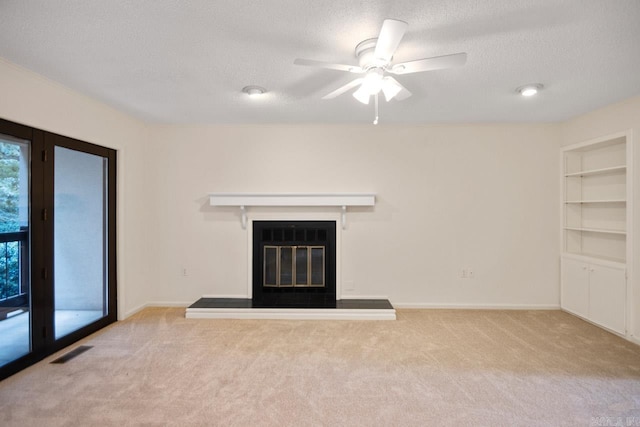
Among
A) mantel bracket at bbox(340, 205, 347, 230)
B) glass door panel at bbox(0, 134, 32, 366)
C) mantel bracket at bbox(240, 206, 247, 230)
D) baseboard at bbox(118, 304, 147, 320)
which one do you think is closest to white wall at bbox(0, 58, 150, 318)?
baseboard at bbox(118, 304, 147, 320)

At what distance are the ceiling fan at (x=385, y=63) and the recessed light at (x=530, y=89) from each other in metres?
1.31

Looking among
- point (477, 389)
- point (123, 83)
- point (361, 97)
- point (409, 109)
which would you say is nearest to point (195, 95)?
point (123, 83)

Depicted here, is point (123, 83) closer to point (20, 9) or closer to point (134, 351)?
point (20, 9)

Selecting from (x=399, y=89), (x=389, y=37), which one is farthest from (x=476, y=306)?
(x=389, y=37)

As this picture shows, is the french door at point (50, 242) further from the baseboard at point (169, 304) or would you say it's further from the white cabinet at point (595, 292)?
the white cabinet at point (595, 292)

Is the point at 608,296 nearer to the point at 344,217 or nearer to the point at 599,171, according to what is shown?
the point at 599,171

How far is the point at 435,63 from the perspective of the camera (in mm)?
2004

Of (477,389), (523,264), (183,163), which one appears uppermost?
(183,163)

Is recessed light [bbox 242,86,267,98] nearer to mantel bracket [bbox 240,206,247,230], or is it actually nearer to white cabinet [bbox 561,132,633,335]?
mantel bracket [bbox 240,206,247,230]

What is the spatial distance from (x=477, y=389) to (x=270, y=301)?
2557 millimetres

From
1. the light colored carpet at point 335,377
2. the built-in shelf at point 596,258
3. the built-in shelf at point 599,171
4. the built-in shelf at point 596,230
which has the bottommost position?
the light colored carpet at point 335,377

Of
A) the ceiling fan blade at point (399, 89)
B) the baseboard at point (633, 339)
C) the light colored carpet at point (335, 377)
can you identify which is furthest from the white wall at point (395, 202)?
the ceiling fan blade at point (399, 89)

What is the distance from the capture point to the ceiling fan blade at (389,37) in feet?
5.49

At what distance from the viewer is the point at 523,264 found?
4344 mm
